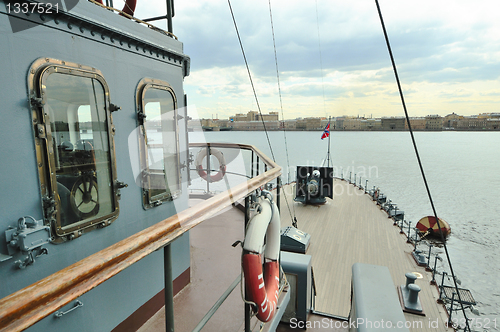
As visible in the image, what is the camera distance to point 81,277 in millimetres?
707

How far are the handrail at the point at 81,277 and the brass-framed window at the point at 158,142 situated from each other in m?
1.79

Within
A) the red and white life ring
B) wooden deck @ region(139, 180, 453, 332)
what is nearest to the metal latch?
the red and white life ring

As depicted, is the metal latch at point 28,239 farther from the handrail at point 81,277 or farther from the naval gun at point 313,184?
the naval gun at point 313,184

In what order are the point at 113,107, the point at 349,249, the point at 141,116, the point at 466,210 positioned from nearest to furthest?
the point at 113,107 → the point at 141,116 → the point at 349,249 → the point at 466,210

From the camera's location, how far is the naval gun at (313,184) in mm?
15609

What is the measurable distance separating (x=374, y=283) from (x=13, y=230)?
11.3 ft

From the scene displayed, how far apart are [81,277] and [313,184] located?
1536 cm

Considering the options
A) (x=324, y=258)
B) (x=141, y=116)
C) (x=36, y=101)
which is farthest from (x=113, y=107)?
(x=324, y=258)

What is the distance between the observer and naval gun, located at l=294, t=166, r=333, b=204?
1561 centimetres

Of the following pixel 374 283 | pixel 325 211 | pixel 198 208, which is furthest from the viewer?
pixel 325 211

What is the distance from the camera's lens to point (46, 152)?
1876mm

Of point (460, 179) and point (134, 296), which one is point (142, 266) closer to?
point (134, 296)

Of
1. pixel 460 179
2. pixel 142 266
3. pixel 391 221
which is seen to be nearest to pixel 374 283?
pixel 142 266

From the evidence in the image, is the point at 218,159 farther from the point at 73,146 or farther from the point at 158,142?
the point at 73,146
